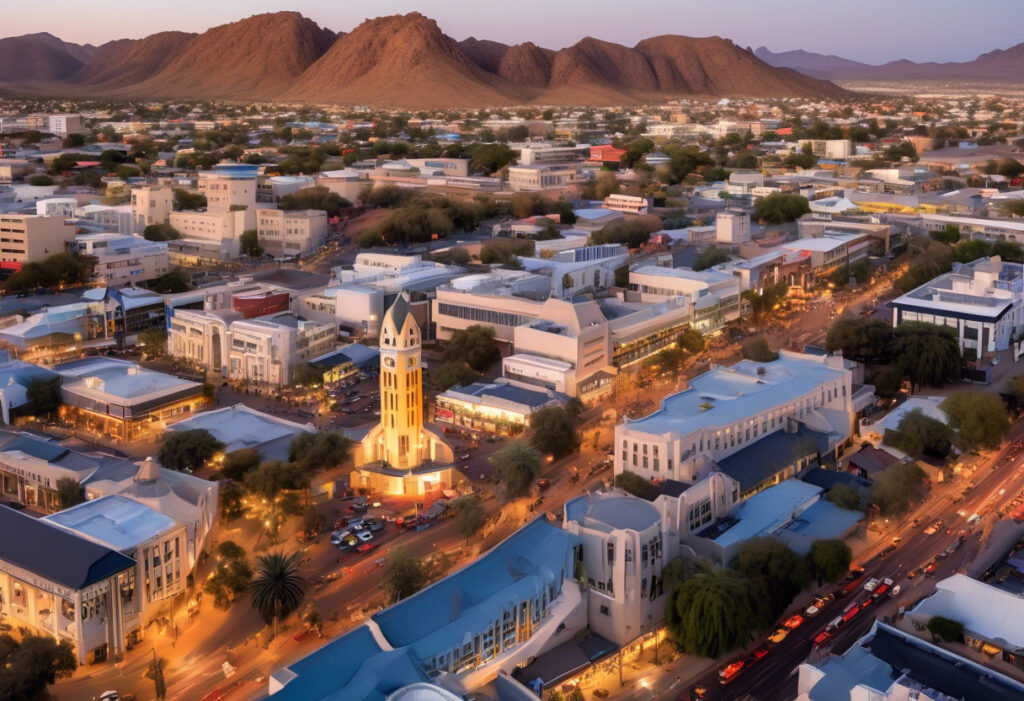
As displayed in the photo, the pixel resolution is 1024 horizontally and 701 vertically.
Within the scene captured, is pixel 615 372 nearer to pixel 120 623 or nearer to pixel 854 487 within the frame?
pixel 854 487

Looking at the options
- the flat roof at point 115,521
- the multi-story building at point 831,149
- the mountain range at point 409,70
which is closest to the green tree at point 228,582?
the flat roof at point 115,521

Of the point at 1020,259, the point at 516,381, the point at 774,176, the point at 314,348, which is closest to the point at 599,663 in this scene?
the point at 516,381

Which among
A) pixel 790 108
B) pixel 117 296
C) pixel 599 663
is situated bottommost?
pixel 599 663

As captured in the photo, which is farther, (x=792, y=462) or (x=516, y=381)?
(x=516, y=381)

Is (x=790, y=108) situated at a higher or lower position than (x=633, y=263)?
higher

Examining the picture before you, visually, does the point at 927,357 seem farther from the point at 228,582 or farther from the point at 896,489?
the point at 228,582

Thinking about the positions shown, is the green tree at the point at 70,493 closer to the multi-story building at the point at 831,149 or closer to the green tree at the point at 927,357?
the green tree at the point at 927,357

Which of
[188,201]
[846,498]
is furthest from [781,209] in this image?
[846,498]
